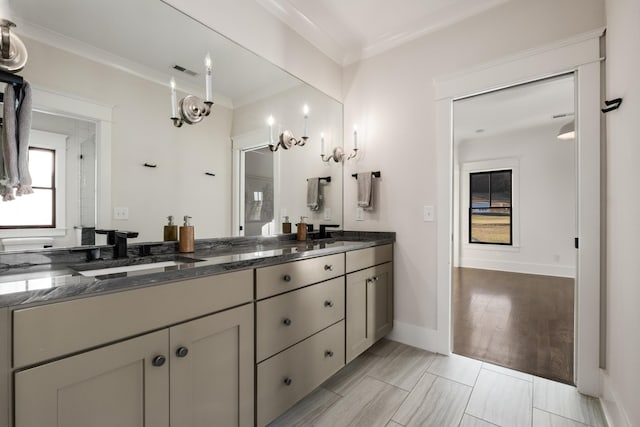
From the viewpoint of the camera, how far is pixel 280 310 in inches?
57.5

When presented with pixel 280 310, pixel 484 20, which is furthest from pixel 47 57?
pixel 484 20

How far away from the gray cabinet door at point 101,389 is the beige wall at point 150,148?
75 centimetres

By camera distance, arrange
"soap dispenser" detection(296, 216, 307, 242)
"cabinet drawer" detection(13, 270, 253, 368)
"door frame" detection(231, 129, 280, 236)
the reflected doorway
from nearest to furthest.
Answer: "cabinet drawer" detection(13, 270, 253, 368) → "door frame" detection(231, 129, 280, 236) → the reflected doorway → "soap dispenser" detection(296, 216, 307, 242)

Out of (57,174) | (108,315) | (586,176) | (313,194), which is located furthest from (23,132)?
(586,176)

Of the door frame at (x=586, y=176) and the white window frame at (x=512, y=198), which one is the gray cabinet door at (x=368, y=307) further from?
the white window frame at (x=512, y=198)

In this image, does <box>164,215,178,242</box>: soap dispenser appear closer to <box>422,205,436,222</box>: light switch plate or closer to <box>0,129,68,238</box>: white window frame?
<box>0,129,68,238</box>: white window frame

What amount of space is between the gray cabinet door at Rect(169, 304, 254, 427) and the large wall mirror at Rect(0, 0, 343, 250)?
69 centimetres

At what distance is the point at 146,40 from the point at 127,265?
3.84 ft

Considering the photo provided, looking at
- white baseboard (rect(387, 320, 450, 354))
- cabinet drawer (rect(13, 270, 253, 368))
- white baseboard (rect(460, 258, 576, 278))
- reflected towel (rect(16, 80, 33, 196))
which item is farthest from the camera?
white baseboard (rect(460, 258, 576, 278))

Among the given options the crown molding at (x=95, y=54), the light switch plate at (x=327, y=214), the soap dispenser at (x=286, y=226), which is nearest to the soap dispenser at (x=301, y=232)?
the soap dispenser at (x=286, y=226)

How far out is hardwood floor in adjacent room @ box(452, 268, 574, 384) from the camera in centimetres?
217

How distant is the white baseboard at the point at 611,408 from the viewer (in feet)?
4.43

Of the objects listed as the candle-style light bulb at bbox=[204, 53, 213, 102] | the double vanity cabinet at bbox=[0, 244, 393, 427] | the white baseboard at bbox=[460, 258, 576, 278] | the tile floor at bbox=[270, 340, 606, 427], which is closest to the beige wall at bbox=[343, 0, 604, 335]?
the tile floor at bbox=[270, 340, 606, 427]

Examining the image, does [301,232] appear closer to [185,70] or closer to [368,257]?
[368,257]
